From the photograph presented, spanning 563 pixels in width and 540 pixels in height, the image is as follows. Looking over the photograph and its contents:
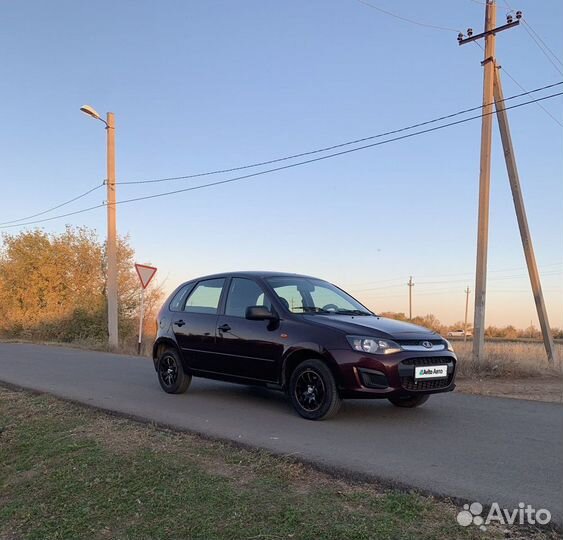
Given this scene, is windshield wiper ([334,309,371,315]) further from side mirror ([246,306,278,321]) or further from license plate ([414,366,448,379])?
license plate ([414,366,448,379])

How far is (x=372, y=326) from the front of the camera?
248 inches

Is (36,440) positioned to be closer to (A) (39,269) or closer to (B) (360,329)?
(B) (360,329)

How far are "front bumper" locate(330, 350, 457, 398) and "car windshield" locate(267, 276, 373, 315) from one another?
1062 mm

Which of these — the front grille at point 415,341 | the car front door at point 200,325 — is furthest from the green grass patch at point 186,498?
the front grille at point 415,341

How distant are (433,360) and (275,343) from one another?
69.8 inches

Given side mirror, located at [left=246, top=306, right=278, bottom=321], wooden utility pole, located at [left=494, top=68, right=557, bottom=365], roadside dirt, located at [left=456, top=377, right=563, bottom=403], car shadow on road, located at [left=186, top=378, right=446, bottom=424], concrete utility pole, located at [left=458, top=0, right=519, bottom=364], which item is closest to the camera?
car shadow on road, located at [left=186, top=378, right=446, bottom=424]

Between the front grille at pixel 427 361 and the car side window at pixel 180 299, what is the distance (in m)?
3.57

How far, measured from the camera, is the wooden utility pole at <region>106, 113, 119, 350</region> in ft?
64.1

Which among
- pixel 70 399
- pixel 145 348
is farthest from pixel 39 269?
pixel 70 399

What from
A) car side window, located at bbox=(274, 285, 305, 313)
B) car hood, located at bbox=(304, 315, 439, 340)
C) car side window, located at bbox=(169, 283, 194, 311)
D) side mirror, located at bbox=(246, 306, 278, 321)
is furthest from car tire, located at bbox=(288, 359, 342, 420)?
car side window, located at bbox=(169, 283, 194, 311)

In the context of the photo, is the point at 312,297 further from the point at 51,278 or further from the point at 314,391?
the point at 51,278

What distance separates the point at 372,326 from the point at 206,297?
2610 millimetres

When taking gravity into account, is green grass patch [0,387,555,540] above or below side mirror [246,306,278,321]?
below

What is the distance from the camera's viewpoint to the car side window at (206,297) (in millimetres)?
7770
